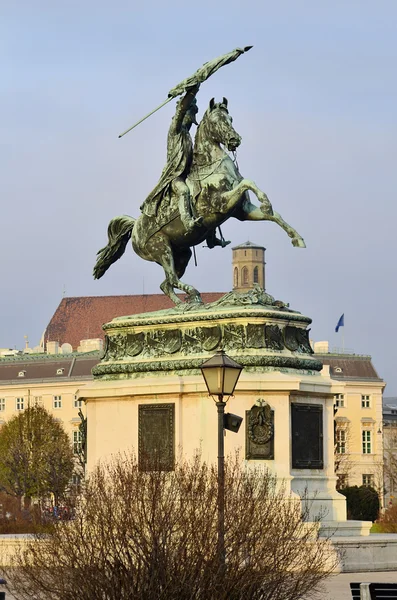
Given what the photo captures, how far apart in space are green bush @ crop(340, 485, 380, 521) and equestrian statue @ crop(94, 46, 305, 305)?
26422mm

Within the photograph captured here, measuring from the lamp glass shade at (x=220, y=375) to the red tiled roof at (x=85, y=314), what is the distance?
11321 cm

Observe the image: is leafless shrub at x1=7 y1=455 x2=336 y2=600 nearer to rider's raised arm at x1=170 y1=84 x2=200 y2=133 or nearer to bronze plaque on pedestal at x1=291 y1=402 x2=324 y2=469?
bronze plaque on pedestal at x1=291 y1=402 x2=324 y2=469

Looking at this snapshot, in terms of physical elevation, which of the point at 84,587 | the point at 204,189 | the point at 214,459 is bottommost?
the point at 84,587

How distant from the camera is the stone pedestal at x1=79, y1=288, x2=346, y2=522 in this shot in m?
29.3

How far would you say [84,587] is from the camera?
18.8 m

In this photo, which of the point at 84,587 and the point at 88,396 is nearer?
the point at 84,587

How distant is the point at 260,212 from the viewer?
30.9 m

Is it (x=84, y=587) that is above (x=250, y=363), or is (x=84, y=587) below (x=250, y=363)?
below

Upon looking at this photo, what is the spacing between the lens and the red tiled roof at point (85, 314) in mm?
137000

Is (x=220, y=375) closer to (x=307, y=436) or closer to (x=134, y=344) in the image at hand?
(x=307, y=436)

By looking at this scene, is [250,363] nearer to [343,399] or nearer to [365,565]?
[365,565]

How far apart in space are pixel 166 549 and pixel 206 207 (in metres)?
12.8

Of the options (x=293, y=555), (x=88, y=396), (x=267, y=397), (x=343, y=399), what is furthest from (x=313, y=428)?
(x=343, y=399)

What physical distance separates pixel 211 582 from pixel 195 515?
112cm
